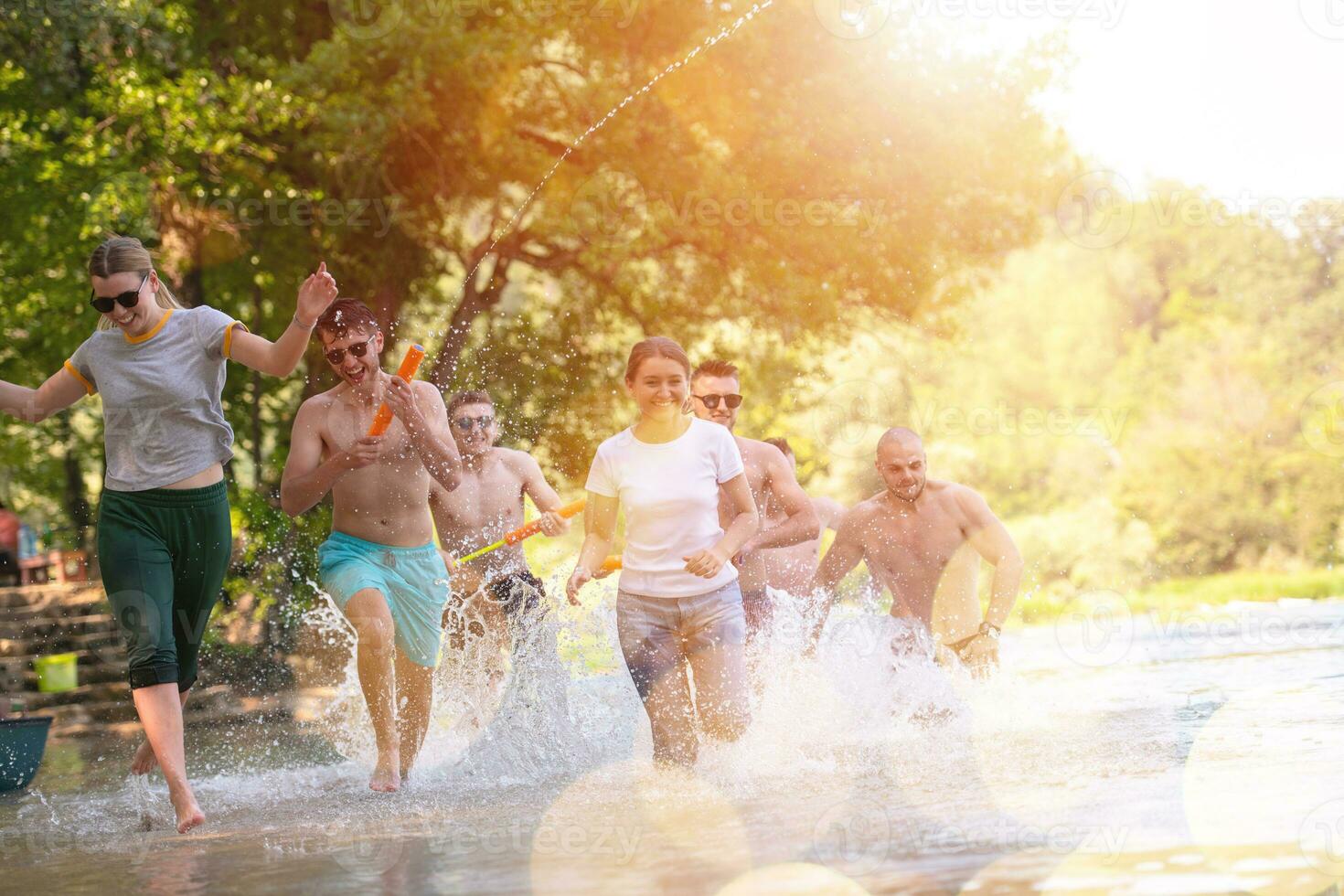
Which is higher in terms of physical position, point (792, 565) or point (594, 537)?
point (594, 537)

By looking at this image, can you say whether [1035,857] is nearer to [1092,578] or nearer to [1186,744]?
[1186,744]

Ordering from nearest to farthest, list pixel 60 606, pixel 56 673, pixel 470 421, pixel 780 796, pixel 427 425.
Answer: pixel 780 796 → pixel 427 425 → pixel 470 421 → pixel 56 673 → pixel 60 606

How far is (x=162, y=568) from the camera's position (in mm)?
5707

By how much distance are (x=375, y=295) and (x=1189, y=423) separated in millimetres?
24223

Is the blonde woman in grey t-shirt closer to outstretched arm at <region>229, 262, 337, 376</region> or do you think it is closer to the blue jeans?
outstretched arm at <region>229, 262, 337, 376</region>

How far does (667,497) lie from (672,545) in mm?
198

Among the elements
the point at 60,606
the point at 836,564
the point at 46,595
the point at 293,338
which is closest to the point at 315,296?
the point at 293,338

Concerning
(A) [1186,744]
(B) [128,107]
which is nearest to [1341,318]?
(B) [128,107]

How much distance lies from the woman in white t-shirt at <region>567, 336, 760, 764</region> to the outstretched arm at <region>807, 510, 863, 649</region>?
1.59 m

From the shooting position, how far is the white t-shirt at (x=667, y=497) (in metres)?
6.04

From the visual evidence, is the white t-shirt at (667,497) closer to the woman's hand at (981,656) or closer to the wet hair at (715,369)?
the wet hair at (715,369)

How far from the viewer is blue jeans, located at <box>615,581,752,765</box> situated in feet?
20.1

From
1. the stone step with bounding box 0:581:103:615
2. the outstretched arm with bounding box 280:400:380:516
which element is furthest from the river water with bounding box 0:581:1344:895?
the stone step with bounding box 0:581:103:615

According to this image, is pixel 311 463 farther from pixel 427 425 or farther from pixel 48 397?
pixel 48 397
